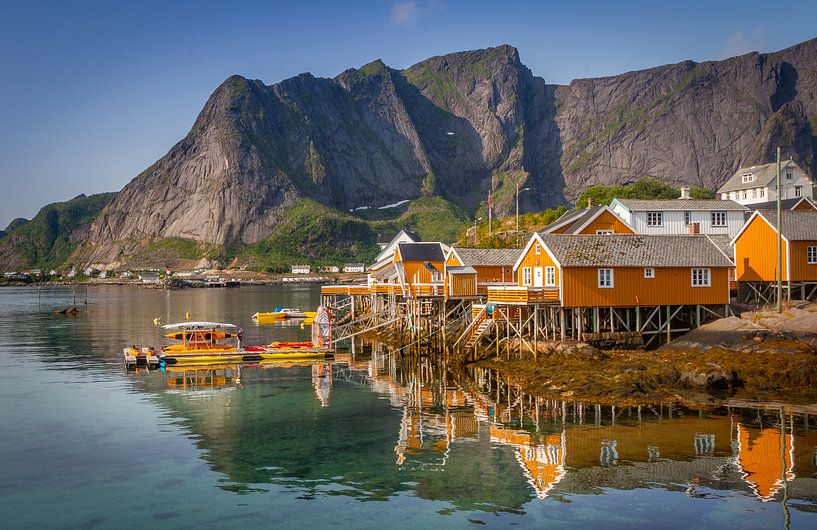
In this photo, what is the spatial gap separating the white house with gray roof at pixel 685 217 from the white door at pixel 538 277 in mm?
19067

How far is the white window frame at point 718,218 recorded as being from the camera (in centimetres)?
6706

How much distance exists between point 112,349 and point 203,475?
44624mm

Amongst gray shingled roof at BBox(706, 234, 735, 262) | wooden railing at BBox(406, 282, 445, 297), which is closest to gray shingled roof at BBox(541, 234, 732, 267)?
gray shingled roof at BBox(706, 234, 735, 262)

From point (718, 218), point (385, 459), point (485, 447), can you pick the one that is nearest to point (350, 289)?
point (718, 218)

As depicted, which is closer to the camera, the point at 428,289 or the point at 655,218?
the point at 428,289

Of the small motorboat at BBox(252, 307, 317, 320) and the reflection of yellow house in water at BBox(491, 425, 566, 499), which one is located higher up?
the small motorboat at BBox(252, 307, 317, 320)

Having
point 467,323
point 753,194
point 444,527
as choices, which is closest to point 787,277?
point 467,323

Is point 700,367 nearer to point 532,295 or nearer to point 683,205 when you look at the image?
point 532,295

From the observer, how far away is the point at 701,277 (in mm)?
51219

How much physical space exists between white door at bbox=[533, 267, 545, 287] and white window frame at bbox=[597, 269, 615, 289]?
3984 millimetres

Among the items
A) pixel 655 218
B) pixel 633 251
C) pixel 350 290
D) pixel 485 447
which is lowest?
pixel 485 447

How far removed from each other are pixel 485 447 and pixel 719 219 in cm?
4654

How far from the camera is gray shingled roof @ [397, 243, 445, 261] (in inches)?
2867

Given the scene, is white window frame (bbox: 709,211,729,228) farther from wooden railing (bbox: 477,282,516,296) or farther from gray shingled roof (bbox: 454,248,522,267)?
wooden railing (bbox: 477,282,516,296)
